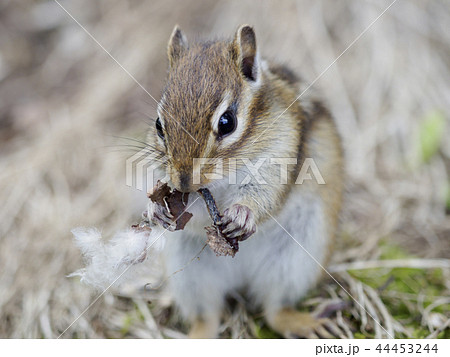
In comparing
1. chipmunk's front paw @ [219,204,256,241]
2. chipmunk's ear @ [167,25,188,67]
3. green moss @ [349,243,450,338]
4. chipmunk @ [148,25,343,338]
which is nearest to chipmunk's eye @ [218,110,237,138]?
chipmunk @ [148,25,343,338]

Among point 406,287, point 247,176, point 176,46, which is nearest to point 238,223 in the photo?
point 247,176

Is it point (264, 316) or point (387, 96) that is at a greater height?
point (387, 96)

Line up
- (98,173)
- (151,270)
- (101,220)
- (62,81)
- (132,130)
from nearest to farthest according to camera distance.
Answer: (151,270)
(101,220)
(98,173)
(132,130)
(62,81)

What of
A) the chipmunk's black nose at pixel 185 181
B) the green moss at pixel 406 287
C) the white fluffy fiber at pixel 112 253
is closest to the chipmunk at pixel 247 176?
the chipmunk's black nose at pixel 185 181

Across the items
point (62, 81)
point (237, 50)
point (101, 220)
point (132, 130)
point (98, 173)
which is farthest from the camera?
Result: point (62, 81)

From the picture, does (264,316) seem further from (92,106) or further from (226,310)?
(92,106)

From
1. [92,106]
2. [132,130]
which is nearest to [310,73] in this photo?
[132,130]
